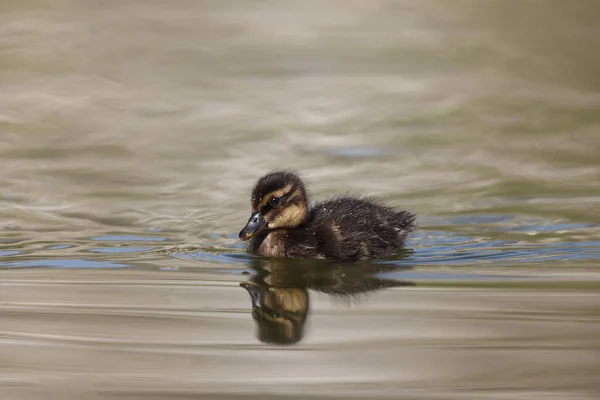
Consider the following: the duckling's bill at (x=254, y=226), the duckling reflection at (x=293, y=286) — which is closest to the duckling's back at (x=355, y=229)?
the duckling reflection at (x=293, y=286)

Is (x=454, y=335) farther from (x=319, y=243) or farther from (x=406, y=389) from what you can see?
(x=319, y=243)

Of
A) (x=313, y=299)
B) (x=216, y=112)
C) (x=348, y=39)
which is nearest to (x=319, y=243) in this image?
(x=313, y=299)

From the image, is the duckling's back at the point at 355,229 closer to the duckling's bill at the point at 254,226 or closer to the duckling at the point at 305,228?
the duckling at the point at 305,228

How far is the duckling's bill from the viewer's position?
20.7 ft

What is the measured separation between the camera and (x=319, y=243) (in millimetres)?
6367

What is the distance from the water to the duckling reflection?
0.02 m

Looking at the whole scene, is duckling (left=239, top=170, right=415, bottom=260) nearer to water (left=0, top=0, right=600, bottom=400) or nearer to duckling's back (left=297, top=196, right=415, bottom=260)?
duckling's back (left=297, top=196, right=415, bottom=260)

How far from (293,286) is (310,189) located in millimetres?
2681

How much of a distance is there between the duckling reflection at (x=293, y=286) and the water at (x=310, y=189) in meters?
0.02

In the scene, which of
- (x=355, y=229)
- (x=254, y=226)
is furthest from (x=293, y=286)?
(x=355, y=229)

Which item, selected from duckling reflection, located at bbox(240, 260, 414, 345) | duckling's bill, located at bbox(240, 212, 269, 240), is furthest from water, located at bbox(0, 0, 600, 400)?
duckling's bill, located at bbox(240, 212, 269, 240)

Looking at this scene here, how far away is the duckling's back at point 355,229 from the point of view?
20.9 feet

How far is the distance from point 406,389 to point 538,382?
17.8 inches

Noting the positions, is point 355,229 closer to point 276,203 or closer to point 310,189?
point 276,203
